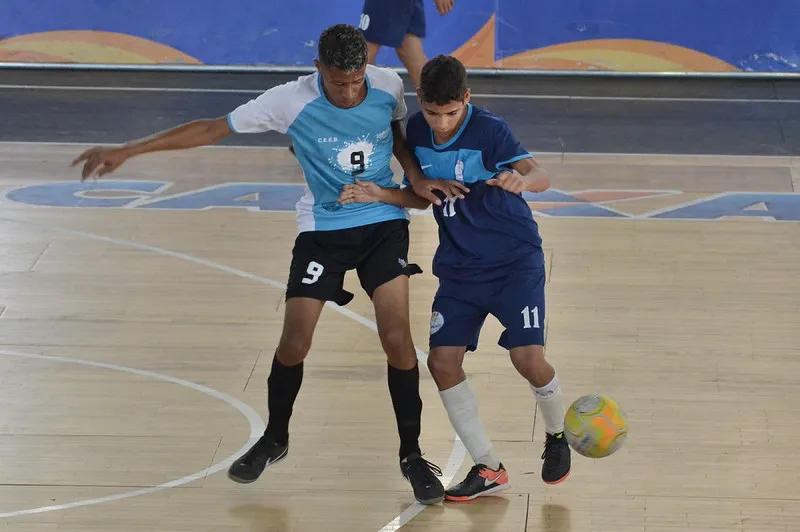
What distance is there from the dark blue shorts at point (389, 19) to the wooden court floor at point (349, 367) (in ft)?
3.98

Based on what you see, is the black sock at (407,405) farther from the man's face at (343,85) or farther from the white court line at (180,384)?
A: the man's face at (343,85)

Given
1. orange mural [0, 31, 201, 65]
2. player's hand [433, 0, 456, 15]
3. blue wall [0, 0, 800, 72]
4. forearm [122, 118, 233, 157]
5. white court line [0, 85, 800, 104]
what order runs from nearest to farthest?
forearm [122, 118, 233, 157] < player's hand [433, 0, 456, 15] < white court line [0, 85, 800, 104] < blue wall [0, 0, 800, 72] < orange mural [0, 31, 201, 65]

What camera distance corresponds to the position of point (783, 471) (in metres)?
4.62

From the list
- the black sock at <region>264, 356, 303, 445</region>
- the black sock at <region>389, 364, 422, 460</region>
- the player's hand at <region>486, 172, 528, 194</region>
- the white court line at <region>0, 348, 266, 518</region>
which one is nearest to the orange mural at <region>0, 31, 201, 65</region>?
the white court line at <region>0, 348, 266, 518</region>

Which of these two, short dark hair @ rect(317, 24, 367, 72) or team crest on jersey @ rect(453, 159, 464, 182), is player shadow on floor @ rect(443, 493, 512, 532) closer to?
team crest on jersey @ rect(453, 159, 464, 182)

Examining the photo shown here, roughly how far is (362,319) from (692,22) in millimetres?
5784

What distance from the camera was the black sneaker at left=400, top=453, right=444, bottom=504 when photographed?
14.5 feet

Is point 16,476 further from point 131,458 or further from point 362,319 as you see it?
point 362,319

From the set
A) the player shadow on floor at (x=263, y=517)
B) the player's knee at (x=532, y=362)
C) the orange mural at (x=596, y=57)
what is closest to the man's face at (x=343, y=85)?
the player's knee at (x=532, y=362)

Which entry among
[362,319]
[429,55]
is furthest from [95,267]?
[429,55]

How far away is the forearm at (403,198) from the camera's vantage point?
14.5 feet

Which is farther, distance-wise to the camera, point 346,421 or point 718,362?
point 718,362

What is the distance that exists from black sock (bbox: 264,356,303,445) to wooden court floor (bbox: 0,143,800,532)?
186mm

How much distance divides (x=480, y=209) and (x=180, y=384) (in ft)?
6.12
